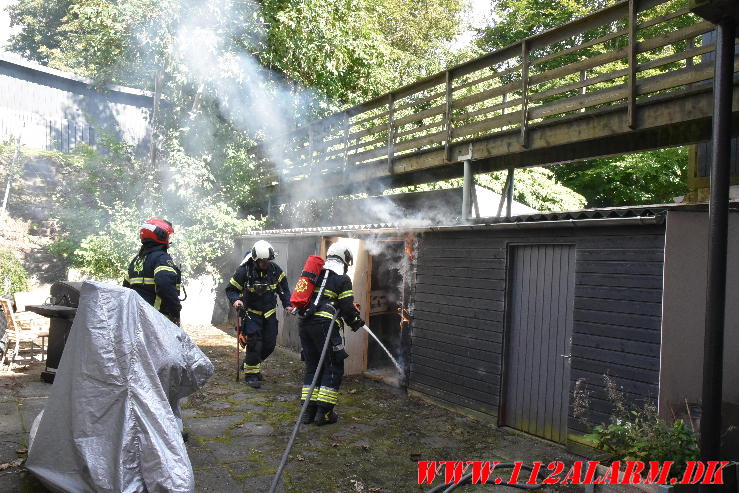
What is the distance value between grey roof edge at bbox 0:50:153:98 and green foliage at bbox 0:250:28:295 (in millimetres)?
6484

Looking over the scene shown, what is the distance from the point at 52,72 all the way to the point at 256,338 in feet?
54.2

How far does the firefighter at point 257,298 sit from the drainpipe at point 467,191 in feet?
9.99

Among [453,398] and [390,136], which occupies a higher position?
[390,136]

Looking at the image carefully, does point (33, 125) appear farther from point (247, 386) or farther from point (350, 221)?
point (247, 386)

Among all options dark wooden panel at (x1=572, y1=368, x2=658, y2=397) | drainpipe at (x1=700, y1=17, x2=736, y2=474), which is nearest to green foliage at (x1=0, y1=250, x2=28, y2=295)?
dark wooden panel at (x1=572, y1=368, x2=658, y2=397)

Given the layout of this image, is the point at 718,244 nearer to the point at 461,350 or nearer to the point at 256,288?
the point at 461,350

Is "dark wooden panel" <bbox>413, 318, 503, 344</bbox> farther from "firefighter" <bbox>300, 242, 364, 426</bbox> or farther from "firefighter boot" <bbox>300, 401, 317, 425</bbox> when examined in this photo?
"firefighter boot" <bbox>300, 401, 317, 425</bbox>

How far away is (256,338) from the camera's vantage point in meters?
8.15

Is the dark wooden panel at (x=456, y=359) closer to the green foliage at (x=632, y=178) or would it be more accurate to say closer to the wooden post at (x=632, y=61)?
the wooden post at (x=632, y=61)

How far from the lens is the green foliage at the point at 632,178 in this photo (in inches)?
730

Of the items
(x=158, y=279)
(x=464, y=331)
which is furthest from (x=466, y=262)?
(x=158, y=279)

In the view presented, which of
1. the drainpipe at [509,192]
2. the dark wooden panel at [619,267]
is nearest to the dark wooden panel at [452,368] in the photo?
the dark wooden panel at [619,267]

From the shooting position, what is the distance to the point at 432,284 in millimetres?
8047

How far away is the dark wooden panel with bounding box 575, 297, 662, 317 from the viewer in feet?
17.1
